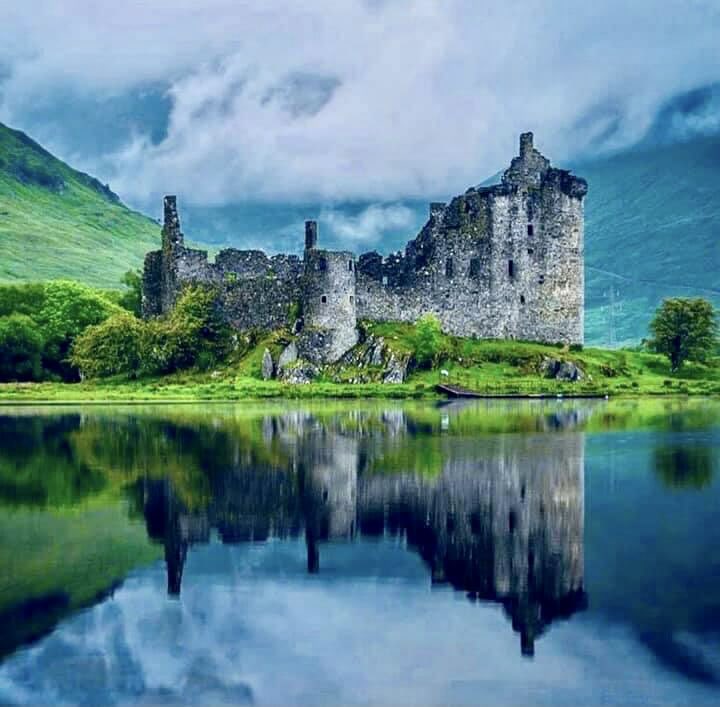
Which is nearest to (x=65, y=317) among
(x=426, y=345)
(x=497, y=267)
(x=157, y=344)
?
(x=157, y=344)

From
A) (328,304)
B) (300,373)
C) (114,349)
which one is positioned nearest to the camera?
(300,373)

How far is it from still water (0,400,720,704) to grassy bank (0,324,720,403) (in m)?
28.1

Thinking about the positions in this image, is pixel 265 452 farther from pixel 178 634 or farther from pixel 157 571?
pixel 178 634

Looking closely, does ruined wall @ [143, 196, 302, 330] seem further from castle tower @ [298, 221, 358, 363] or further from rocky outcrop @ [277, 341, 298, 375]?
rocky outcrop @ [277, 341, 298, 375]

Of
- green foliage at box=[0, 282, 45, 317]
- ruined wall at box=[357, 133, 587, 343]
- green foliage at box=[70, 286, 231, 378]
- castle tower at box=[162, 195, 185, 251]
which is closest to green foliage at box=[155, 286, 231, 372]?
green foliage at box=[70, 286, 231, 378]

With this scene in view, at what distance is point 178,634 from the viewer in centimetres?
1538

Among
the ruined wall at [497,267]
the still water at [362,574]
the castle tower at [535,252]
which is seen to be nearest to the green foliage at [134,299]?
the ruined wall at [497,267]

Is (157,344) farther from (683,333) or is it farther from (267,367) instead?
(683,333)

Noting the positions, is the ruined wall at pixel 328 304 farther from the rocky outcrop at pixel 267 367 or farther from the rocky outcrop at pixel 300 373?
the rocky outcrop at pixel 267 367

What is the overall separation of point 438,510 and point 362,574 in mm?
5471

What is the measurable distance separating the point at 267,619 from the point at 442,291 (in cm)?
5939

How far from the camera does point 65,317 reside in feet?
261

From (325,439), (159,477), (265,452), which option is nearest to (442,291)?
(325,439)

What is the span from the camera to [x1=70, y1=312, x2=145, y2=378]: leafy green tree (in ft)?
230
